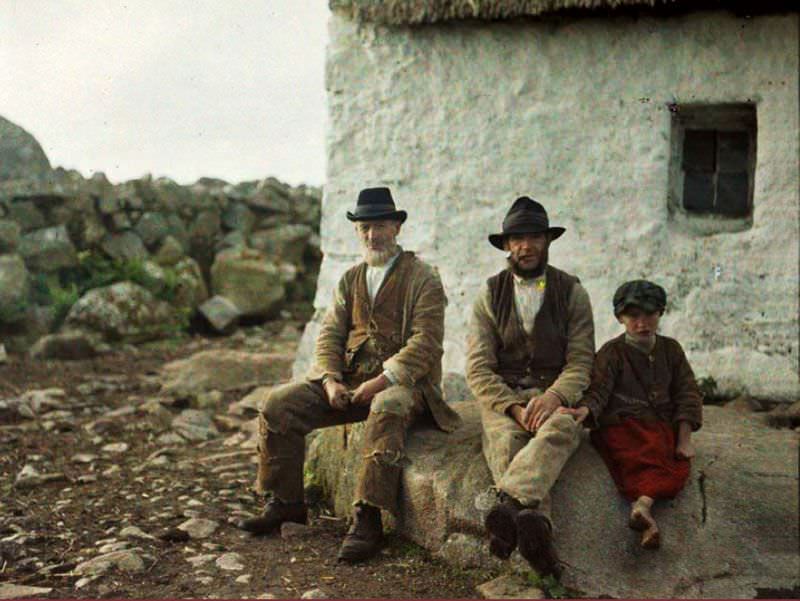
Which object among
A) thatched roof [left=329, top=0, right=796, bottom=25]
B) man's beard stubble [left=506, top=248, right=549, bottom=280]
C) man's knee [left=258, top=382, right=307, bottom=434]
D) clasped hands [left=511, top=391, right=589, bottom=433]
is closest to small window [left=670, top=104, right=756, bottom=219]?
thatched roof [left=329, top=0, right=796, bottom=25]

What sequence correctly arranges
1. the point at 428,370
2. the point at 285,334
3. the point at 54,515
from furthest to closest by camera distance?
the point at 285,334, the point at 54,515, the point at 428,370

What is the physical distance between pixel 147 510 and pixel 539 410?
8.16 ft

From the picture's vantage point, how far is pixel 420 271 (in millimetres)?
4887

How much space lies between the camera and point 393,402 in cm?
450

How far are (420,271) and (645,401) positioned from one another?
1359mm

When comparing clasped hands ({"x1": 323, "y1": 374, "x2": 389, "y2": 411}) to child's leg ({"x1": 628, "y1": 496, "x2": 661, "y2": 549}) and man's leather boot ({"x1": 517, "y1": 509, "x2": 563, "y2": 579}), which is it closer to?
man's leather boot ({"x1": 517, "y1": 509, "x2": 563, "y2": 579})

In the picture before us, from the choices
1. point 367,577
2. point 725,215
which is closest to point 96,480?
point 367,577

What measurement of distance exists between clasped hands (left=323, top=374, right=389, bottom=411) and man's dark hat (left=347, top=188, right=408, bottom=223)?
842 millimetres

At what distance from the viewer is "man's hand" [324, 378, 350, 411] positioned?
4.68m

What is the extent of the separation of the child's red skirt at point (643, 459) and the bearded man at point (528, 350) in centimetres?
19

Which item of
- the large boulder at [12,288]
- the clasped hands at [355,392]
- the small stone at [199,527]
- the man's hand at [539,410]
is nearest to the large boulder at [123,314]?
the large boulder at [12,288]

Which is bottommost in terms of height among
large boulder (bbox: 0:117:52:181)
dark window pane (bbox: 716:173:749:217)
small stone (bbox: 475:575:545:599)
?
small stone (bbox: 475:575:545:599)

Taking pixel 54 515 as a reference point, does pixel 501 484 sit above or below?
above

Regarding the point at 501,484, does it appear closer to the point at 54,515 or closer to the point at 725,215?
the point at 54,515
